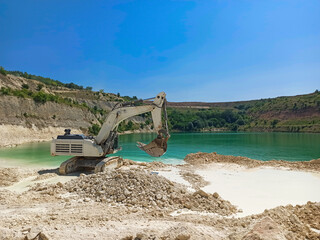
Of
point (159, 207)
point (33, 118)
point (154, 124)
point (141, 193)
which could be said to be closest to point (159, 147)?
point (154, 124)

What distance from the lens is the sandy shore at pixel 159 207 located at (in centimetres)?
402

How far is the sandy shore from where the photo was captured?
4.02 metres

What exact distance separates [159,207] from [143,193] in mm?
636

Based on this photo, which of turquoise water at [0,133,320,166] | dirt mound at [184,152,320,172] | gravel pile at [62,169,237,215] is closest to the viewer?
gravel pile at [62,169,237,215]

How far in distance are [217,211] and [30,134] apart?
1157 inches

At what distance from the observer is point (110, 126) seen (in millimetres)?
10547

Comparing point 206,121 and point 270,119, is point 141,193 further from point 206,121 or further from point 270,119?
point 270,119

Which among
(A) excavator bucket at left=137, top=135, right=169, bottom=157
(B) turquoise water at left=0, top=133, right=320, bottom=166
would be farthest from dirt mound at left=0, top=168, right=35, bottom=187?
(A) excavator bucket at left=137, top=135, right=169, bottom=157

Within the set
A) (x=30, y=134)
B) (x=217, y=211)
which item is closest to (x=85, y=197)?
(x=217, y=211)

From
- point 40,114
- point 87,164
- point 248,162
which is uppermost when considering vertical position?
point 40,114

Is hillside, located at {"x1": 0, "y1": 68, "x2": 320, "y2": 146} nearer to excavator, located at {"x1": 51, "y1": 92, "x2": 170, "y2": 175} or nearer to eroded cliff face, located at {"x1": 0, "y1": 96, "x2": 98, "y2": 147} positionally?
eroded cliff face, located at {"x1": 0, "y1": 96, "x2": 98, "y2": 147}

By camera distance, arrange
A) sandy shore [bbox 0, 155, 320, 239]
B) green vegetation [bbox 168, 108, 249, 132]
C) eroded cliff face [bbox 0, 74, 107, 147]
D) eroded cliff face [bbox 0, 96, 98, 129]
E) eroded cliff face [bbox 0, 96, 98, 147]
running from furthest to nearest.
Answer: green vegetation [bbox 168, 108, 249, 132] < eroded cliff face [bbox 0, 96, 98, 129] < eroded cliff face [bbox 0, 74, 107, 147] < eroded cliff face [bbox 0, 96, 98, 147] < sandy shore [bbox 0, 155, 320, 239]

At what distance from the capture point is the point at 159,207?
6.08 metres

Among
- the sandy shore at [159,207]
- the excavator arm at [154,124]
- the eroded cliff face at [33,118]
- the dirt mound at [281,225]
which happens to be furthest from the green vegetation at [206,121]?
the dirt mound at [281,225]
